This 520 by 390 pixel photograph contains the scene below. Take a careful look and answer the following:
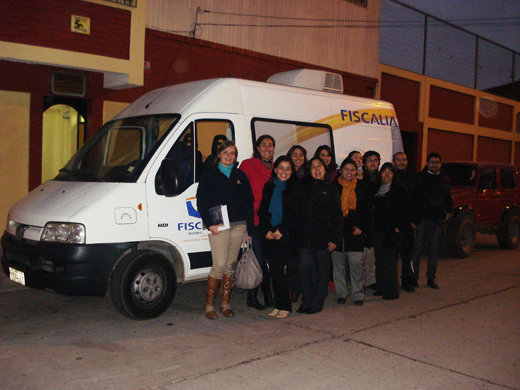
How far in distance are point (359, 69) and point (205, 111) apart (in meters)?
11.5

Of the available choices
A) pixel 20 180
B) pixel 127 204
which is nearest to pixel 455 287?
pixel 127 204

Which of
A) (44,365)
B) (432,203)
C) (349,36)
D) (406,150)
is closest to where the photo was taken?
(44,365)

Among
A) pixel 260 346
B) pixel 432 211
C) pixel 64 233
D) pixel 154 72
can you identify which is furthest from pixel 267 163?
pixel 154 72

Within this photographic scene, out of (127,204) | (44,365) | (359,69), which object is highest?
(359,69)

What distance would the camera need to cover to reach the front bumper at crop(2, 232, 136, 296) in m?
5.18

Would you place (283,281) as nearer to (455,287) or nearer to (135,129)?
(135,129)

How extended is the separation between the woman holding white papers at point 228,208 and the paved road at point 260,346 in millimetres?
517

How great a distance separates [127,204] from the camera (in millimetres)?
5383

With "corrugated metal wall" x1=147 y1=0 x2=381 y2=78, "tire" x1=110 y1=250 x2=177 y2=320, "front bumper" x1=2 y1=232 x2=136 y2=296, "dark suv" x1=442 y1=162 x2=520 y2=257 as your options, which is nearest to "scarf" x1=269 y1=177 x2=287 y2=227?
"tire" x1=110 y1=250 x2=177 y2=320

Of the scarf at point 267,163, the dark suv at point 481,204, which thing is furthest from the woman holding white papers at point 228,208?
the dark suv at point 481,204

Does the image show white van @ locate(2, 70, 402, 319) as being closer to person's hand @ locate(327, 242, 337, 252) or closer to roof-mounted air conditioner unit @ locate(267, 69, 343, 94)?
roof-mounted air conditioner unit @ locate(267, 69, 343, 94)

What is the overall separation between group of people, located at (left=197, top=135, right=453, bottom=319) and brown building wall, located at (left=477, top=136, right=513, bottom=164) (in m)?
17.8

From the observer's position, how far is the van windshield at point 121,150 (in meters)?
5.65

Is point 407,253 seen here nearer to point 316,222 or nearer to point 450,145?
point 316,222
